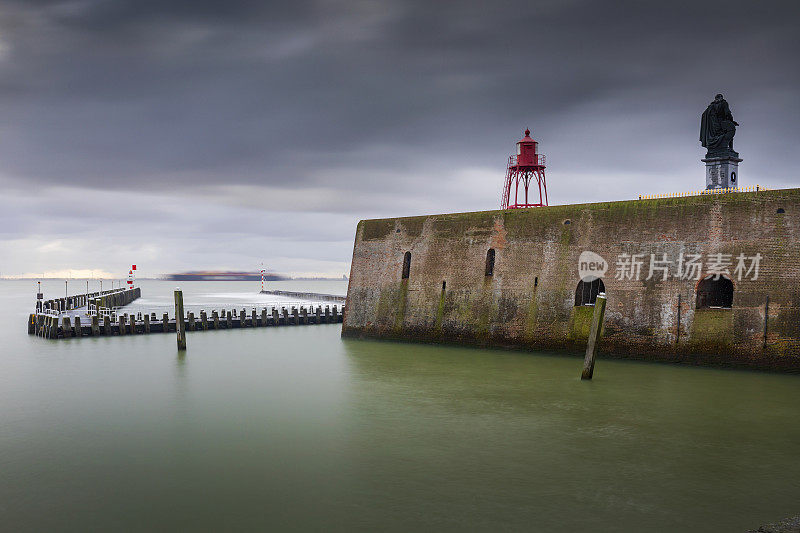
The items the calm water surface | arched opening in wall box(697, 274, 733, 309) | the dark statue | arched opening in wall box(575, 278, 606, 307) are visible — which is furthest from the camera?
the dark statue

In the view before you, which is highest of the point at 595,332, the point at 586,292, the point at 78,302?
the point at 586,292

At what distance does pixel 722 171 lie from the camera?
23578mm

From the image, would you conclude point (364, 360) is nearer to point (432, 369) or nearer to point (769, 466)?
point (432, 369)

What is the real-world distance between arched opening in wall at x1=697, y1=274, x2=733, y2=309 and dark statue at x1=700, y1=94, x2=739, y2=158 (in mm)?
9178

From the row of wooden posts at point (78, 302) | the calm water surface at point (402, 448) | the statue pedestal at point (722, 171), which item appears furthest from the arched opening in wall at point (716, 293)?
the row of wooden posts at point (78, 302)

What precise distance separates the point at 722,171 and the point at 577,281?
389 inches

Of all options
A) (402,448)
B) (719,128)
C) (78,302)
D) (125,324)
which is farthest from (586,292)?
(78,302)

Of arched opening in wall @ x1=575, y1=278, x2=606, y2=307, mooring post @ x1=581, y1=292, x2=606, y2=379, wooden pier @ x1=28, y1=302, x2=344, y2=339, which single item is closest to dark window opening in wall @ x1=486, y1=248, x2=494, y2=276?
arched opening in wall @ x1=575, y1=278, x2=606, y2=307

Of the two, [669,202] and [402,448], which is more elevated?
[669,202]

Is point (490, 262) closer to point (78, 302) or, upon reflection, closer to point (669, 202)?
point (669, 202)

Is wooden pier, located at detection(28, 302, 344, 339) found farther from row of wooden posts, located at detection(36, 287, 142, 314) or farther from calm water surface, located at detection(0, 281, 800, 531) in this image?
calm water surface, located at detection(0, 281, 800, 531)

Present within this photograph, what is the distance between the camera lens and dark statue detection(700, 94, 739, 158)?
23.4m

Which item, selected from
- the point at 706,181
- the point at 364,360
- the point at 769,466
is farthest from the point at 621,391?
the point at 706,181

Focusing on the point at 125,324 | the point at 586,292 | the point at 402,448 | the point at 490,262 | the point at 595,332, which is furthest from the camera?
the point at 125,324
